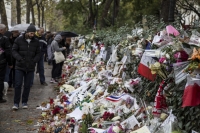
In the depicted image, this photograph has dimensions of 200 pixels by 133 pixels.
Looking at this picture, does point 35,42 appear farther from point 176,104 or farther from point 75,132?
point 176,104

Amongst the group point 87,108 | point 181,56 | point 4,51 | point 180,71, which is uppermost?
point 181,56

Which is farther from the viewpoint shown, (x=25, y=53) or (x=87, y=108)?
(x=25, y=53)

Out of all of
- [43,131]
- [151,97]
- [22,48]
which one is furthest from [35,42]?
[151,97]

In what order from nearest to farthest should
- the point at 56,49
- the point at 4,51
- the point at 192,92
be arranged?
the point at 192,92, the point at 4,51, the point at 56,49

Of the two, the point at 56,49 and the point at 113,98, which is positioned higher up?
the point at 56,49

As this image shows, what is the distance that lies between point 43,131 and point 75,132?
832mm

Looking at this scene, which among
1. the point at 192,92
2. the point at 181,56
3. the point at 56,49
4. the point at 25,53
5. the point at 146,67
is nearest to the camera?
the point at 192,92

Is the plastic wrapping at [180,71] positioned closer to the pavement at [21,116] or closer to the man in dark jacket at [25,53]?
the pavement at [21,116]

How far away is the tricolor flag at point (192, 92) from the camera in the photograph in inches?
140

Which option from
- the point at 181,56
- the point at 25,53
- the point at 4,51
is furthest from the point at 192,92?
the point at 4,51

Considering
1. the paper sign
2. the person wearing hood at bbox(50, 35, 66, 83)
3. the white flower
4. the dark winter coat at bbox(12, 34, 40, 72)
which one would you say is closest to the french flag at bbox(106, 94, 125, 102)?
the white flower

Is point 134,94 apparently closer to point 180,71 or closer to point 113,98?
point 113,98

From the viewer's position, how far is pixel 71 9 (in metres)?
33.6

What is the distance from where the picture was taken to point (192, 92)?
3.58 m
